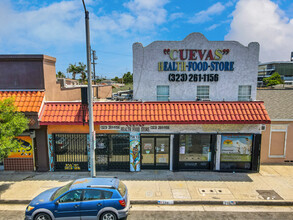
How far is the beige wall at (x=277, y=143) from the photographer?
14586 mm

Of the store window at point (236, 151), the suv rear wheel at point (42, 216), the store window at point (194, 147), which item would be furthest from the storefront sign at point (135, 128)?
the suv rear wheel at point (42, 216)

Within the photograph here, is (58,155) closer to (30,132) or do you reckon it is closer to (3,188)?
(30,132)

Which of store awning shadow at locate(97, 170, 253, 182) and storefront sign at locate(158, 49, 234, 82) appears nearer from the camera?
store awning shadow at locate(97, 170, 253, 182)

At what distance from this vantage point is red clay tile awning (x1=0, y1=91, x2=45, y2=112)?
12.7 meters

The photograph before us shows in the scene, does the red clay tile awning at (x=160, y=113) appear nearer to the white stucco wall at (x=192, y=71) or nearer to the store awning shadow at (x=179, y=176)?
the white stucco wall at (x=192, y=71)

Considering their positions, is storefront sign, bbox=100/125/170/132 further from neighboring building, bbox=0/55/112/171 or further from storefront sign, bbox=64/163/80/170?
neighboring building, bbox=0/55/112/171

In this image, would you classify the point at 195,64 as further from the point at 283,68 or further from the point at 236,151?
the point at 283,68

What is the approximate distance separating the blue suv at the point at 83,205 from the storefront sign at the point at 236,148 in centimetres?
790

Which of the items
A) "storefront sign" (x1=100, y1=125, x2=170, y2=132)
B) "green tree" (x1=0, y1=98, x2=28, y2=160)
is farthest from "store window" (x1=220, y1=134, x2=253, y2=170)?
"green tree" (x1=0, y1=98, x2=28, y2=160)

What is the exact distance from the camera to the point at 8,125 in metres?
10.7

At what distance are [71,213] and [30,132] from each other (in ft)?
23.1

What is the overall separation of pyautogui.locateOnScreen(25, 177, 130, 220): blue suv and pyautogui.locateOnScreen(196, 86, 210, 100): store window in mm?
9479

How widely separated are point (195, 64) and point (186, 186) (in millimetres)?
8230

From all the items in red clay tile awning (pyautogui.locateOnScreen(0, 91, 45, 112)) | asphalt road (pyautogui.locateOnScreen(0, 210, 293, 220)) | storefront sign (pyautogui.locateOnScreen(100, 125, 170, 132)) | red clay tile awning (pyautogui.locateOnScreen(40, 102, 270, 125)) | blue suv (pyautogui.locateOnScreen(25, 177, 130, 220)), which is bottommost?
asphalt road (pyautogui.locateOnScreen(0, 210, 293, 220))
